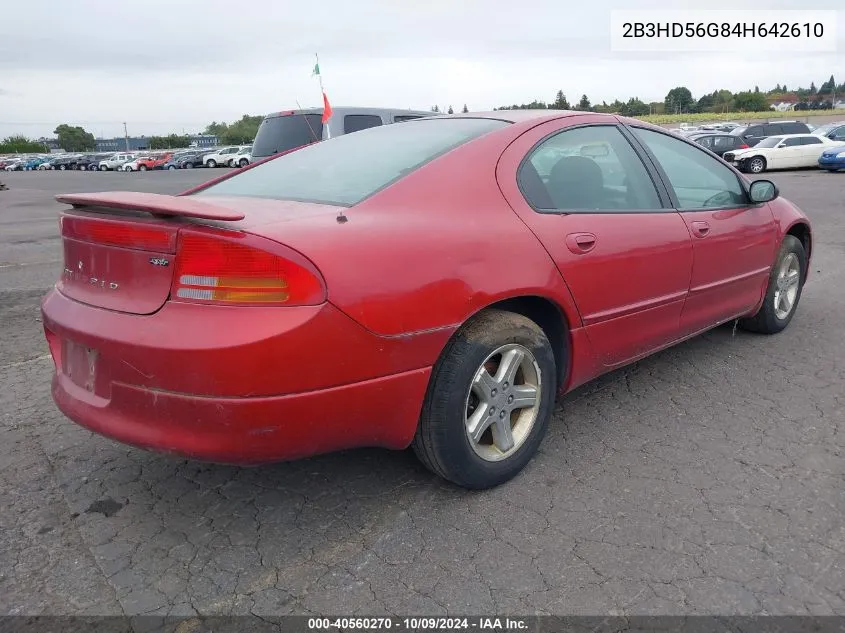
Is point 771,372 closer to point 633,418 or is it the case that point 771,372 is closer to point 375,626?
point 633,418

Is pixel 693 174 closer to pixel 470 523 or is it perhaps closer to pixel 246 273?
pixel 470 523

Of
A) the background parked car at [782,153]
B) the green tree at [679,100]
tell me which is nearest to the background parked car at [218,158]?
the background parked car at [782,153]

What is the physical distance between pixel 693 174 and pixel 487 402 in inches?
83.4

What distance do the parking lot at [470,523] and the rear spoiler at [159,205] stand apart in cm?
117

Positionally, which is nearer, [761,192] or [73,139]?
[761,192]

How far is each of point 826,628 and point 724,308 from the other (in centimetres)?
232

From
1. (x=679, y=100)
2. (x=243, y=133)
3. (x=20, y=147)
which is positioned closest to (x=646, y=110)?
(x=679, y=100)

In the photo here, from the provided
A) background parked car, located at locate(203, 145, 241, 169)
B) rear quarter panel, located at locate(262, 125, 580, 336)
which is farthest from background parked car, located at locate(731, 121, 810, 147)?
background parked car, located at locate(203, 145, 241, 169)

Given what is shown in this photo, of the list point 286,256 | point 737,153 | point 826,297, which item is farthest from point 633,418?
point 737,153

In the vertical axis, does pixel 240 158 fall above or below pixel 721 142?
above

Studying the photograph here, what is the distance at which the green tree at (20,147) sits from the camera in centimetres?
9925

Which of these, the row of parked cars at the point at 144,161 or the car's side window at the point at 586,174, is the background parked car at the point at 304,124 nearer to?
the car's side window at the point at 586,174

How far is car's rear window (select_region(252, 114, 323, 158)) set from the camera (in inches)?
399

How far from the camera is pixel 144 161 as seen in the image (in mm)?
52750
